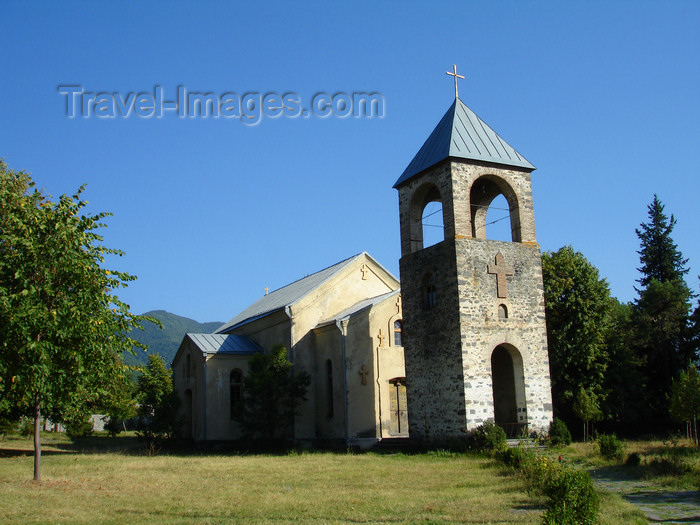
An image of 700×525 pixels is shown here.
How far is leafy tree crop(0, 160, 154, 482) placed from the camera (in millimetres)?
13703

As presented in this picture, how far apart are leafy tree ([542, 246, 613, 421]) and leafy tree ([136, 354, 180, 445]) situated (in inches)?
673

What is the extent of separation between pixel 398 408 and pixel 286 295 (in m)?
9.07

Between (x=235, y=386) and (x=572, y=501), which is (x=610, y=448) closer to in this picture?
(x=572, y=501)

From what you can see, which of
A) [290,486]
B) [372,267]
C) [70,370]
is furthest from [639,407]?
[70,370]

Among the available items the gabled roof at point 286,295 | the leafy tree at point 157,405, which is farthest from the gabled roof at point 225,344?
the leafy tree at point 157,405

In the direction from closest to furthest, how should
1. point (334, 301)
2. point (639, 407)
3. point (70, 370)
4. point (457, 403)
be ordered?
point (70, 370) → point (457, 403) → point (334, 301) → point (639, 407)

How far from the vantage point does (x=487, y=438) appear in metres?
18.4

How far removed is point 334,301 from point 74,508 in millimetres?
17333

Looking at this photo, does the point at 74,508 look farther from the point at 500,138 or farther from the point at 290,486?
the point at 500,138

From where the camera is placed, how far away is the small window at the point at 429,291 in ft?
69.8

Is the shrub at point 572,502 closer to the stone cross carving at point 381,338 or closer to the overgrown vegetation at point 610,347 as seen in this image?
the stone cross carving at point 381,338

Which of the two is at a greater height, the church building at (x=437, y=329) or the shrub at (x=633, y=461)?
the church building at (x=437, y=329)

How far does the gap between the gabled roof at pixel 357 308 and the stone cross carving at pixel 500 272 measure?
18.5ft

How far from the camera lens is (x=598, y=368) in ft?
92.5
